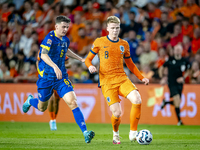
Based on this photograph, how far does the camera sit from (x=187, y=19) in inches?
562

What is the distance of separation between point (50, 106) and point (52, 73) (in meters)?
3.36

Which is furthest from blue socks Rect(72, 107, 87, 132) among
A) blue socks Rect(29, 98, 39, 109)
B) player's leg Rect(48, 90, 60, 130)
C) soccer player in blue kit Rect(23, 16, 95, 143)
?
player's leg Rect(48, 90, 60, 130)

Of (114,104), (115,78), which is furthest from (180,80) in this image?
(114,104)

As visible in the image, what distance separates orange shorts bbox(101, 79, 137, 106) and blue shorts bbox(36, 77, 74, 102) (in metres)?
0.67

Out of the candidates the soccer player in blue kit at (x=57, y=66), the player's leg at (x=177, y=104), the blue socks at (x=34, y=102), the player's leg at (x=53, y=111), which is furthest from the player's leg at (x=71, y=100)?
the player's leg at (x=177, y=104)

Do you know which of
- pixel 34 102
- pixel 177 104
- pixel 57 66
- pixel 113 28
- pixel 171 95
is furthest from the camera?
pixel 171 95

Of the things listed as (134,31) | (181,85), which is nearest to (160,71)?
(181,85)

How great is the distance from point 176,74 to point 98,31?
3855 millimetres

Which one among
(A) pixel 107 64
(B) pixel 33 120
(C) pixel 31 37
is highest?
(C) pixel 31 37

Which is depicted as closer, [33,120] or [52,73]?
[52,73]

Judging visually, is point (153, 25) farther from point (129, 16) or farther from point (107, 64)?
point (107, 64)

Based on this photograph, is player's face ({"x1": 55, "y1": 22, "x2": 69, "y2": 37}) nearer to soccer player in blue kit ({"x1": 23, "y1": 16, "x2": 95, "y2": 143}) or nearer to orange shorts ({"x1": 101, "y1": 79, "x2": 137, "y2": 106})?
soccer player in blue kit ({"x1": 23, "y1": 16, "x2": 95, "y2": 143})

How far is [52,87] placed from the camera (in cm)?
702

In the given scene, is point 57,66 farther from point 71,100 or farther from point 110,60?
point 110,60
